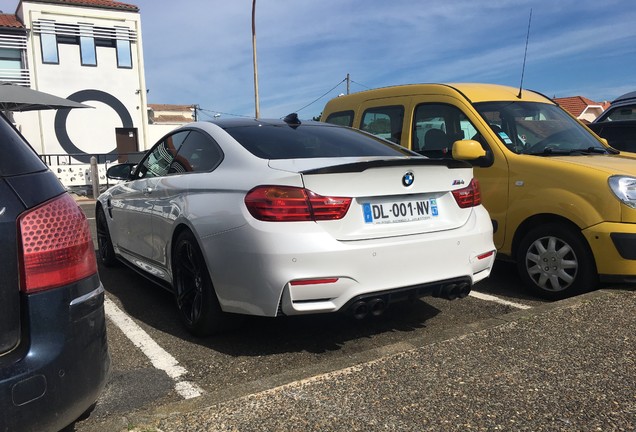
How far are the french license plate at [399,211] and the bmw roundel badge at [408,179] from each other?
0.36 feet

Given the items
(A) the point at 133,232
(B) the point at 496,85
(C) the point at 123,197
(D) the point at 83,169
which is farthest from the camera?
(D) the point at 83,169

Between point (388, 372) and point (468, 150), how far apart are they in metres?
2.41

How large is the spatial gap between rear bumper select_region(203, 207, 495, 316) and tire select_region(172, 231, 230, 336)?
0.46 feet

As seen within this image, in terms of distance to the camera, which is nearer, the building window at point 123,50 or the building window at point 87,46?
the building window at point 87,46

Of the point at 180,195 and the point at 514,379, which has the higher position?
the point at 180,195

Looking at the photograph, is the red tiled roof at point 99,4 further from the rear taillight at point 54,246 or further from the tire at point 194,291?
the rear taillight at point 54,246

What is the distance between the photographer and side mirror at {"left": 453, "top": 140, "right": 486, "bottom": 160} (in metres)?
4.45

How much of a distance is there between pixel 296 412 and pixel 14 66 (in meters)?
24.9

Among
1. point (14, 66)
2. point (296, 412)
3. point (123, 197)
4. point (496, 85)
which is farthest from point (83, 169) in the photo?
point (296, 412)

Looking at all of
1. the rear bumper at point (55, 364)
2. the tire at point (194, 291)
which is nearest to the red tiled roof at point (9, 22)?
the tire at point (194, 291)

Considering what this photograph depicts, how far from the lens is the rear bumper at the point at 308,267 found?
279cm

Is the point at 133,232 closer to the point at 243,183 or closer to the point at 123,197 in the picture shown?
the point at 123,197

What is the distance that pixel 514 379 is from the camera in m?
2.61

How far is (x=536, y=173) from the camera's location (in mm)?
4332
